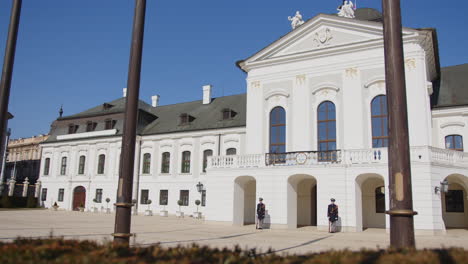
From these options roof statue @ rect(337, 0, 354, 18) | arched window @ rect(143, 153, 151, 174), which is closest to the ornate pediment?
roof statue @ rect(337, 0, 354, 18)

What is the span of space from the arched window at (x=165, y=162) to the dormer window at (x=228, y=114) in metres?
6.35

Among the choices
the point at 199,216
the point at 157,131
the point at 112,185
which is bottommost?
the point at 199,216

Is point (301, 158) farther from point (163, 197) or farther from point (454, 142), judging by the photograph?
point (163, 197)

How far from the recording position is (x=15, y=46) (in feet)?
29.5

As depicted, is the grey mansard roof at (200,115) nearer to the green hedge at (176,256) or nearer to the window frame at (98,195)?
the window frame at (98,195)

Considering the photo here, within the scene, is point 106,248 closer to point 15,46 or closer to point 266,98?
point 15,46

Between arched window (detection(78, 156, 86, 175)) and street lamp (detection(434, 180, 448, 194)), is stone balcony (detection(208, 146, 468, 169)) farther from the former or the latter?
arched window (detection(78, 156, 86, 175))

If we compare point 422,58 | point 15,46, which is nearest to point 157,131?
point 422,58

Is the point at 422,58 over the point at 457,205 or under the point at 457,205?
over

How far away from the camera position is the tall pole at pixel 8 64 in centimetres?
834

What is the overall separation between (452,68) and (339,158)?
1370 centimetres

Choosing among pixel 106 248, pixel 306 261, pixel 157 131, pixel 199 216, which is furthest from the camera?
pixel 157 131

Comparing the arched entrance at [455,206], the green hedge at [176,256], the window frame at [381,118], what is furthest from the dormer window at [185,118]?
the green hedge at [176,256]

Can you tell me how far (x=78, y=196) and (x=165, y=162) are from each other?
10774mm
